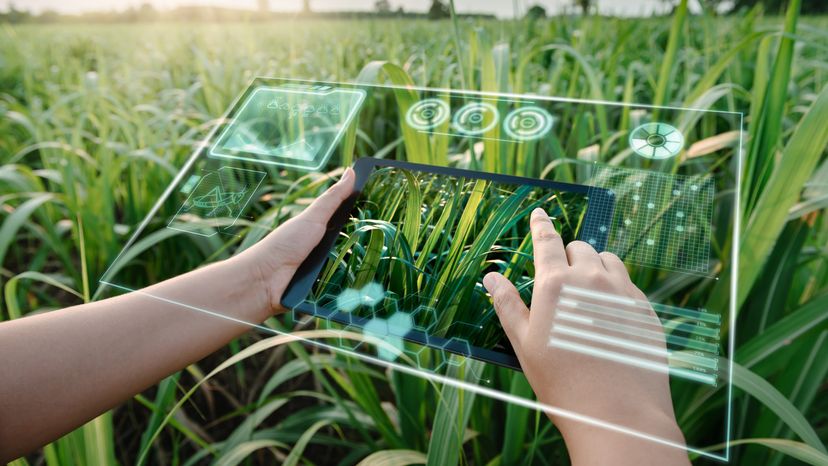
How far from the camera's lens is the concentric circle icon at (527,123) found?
648mm

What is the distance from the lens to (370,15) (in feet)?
5.13

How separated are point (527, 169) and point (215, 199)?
43 cm

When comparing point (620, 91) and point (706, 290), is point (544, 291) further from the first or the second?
point (620, 91)

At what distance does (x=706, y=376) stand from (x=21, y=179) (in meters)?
1.31

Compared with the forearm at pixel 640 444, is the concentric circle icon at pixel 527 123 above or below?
above

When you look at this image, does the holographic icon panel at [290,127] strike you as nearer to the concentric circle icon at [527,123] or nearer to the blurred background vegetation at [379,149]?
the blurred background vegetation at [379,149]

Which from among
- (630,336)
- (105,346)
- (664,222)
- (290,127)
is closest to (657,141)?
(664,222)

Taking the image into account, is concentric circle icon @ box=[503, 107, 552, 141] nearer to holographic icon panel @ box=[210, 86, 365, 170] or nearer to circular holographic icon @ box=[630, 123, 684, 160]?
circular holographic icon @ box=[630, 123, 684, 160]

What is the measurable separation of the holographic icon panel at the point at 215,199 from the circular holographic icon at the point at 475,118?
0.28 m

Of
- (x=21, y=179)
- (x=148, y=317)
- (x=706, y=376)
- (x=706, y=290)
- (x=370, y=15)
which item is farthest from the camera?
(x=370, y=15)

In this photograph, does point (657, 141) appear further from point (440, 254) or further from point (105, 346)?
point (105, 346)

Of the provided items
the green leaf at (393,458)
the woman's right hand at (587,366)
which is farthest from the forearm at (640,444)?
the green leaf at (393,458)

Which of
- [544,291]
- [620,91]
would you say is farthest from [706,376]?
[620,91]

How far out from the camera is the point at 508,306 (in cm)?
42
